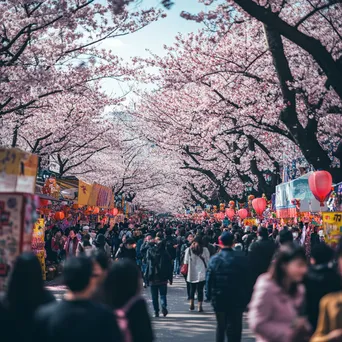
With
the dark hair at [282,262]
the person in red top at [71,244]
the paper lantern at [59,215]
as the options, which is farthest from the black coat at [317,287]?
the paper lantern at [59,215]

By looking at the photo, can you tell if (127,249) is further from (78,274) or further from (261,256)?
(78,274)

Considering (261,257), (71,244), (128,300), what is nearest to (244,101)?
(71,244)

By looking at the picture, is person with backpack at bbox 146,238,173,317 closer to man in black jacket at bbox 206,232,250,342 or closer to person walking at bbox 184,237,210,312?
person walking at bbox 184,237,210,312

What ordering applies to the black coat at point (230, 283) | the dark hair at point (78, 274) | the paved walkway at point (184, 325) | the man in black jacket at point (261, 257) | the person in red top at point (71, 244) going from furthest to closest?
the person in red top at point (71, 244), the paved walkway at point (184, 325), the man in black jacket at point (261, 257), the black coat at point (230, 283), the dark hair at point (78, 274)

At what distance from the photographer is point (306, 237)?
59.9ft

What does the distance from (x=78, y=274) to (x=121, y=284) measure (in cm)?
63

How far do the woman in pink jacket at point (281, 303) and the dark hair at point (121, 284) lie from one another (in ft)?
3.49

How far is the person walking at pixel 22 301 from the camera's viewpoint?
4488 millimetres

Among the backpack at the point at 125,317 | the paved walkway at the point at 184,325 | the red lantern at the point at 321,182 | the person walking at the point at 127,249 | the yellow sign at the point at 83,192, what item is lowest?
the paved walkway at the point at 184,325

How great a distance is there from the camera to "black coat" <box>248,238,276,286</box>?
8.75 metres

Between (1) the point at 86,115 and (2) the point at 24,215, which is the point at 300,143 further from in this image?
(1) the point at 86,115

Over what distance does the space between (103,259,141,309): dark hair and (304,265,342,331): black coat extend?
1842mm

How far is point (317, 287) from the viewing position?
6.01m

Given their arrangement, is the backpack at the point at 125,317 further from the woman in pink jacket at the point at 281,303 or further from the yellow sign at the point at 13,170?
the yellow sign at the point at 13,170
